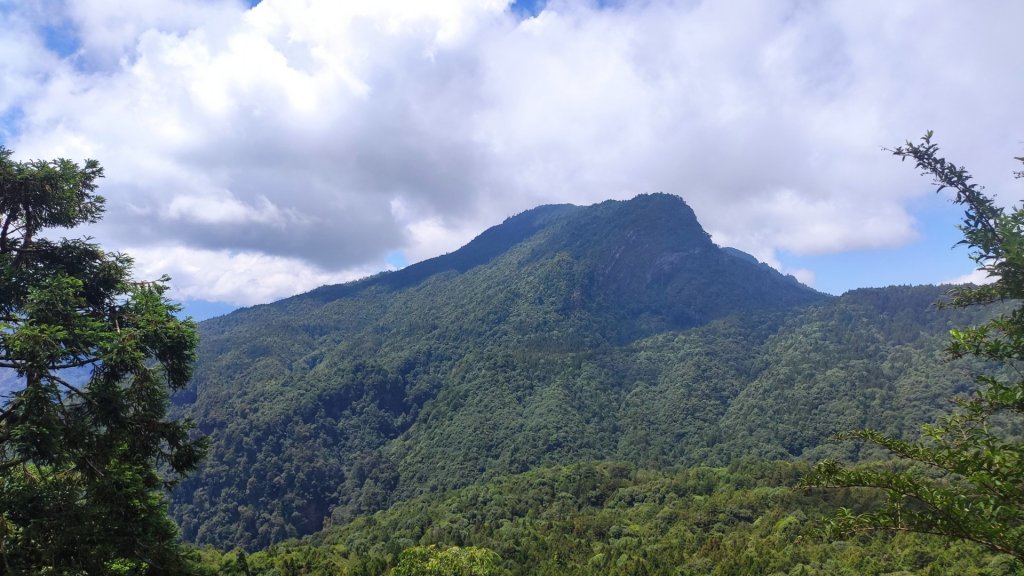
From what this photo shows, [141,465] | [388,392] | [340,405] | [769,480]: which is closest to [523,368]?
[388,392]

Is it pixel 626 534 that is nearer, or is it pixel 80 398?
pixel 80 398

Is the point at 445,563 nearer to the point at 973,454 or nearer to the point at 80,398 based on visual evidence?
the point at 80,398

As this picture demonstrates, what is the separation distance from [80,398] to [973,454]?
15012mm

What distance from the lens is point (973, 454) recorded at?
24.5 feet

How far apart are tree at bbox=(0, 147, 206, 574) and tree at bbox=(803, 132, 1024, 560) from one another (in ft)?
38.9

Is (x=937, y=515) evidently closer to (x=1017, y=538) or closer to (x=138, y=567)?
(x=1017, y=538)

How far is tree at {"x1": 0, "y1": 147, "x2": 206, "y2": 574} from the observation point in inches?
321

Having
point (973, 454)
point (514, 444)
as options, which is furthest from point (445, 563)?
point (514, 444)

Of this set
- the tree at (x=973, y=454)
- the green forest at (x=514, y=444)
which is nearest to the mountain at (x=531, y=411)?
the green forest at (x=514, y=444)

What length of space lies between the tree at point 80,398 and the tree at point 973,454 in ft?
38.9

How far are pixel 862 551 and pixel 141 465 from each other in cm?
6100

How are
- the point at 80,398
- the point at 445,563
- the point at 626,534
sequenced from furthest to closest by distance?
the point at 626,534
the point at 445,563
the point at 80,398

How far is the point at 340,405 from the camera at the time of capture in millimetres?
178875

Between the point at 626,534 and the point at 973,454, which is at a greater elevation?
the point at 973,454
